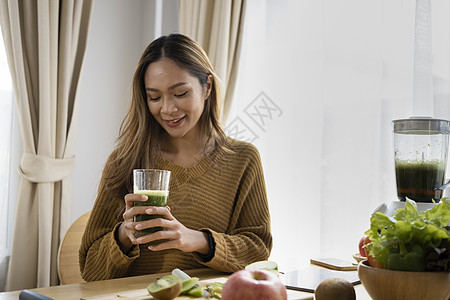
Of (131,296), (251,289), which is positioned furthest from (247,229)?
(251,289)

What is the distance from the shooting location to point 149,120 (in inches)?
72.5

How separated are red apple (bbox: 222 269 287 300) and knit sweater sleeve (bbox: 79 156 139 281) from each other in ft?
2.23

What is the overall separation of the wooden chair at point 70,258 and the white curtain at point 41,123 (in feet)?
3.01

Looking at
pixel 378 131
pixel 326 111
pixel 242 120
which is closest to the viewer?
pixel 378 131

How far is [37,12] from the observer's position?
10.1 ft

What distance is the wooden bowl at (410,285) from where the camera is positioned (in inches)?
36.0

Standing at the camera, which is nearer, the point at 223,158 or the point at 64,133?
the point at 223,158

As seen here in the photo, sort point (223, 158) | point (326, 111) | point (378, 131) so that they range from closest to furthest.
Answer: point (223, 158) < point (378, 131) < point (326, 111)

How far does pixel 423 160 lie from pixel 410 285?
0.72 m

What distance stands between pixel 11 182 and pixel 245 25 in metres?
1.79

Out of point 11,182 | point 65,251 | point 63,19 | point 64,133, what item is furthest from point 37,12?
point 65,251

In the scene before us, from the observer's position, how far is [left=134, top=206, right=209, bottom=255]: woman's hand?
1.29 metres

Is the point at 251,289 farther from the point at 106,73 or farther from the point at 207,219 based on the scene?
the point at 106,73

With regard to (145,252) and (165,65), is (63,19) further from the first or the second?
(145,252)
